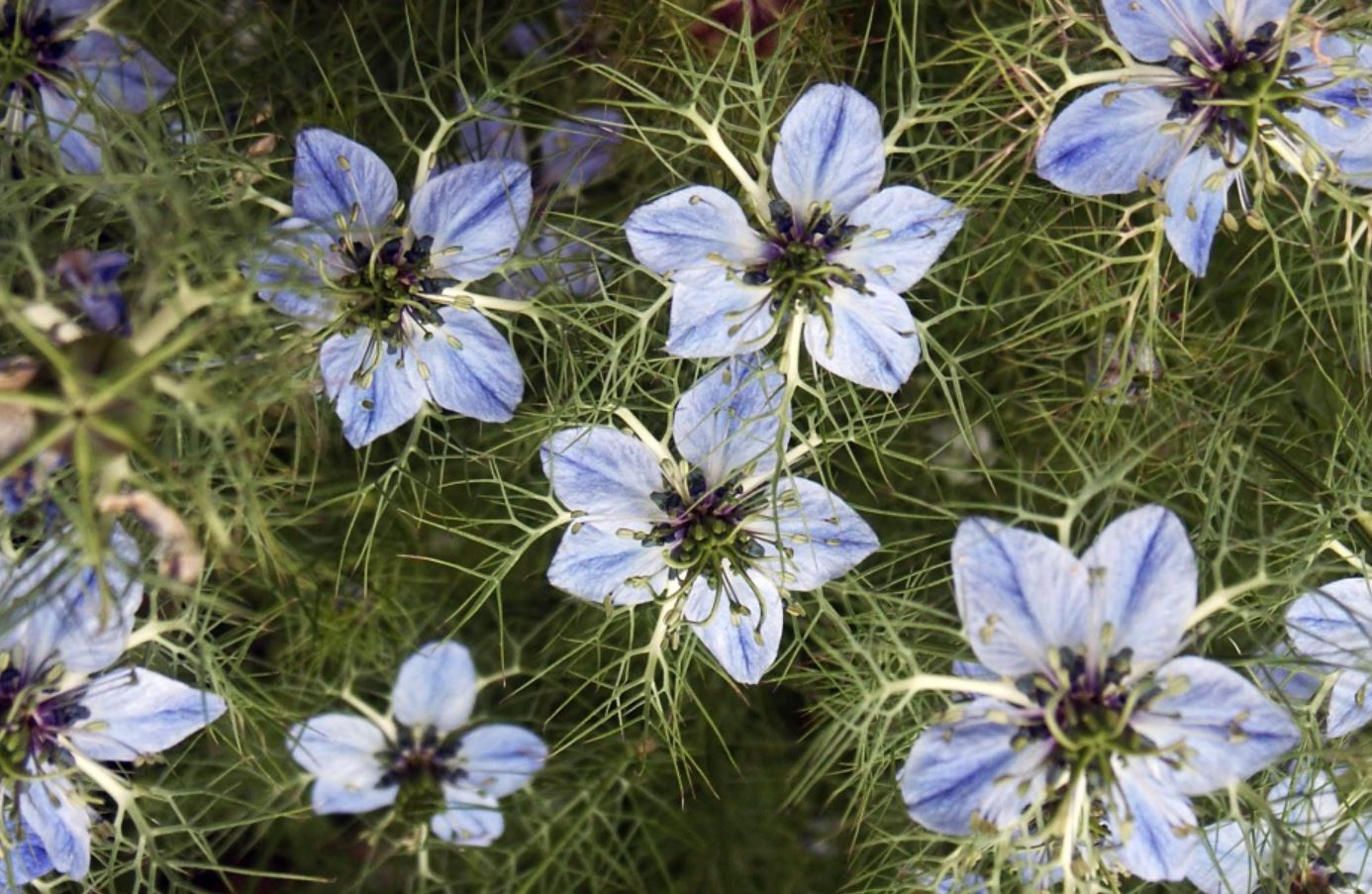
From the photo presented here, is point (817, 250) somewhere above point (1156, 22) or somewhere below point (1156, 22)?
below

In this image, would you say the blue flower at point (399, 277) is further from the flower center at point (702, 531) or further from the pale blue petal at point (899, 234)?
the pale blue petal at point (899, 234)

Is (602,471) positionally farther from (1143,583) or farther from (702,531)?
(1143,583)

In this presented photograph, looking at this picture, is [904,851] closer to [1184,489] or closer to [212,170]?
[1184,489]

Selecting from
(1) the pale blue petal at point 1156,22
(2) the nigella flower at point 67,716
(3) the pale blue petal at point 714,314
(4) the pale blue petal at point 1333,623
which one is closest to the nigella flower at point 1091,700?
(4) the pale blue petal at point 1333,623

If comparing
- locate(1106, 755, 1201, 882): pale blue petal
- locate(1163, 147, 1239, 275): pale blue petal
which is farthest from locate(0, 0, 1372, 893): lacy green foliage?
locate(1106, 755, 1201, 882): pale blue petal

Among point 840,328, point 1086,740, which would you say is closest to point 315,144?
point 840,328

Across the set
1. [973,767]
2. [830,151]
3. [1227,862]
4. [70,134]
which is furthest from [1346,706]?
[70,134]
